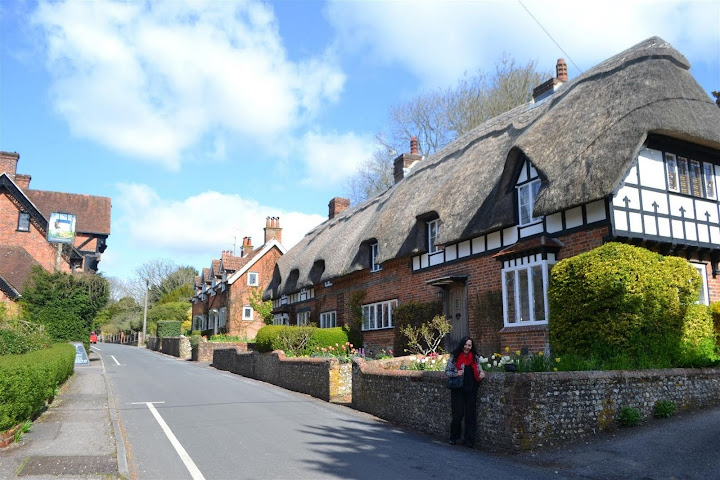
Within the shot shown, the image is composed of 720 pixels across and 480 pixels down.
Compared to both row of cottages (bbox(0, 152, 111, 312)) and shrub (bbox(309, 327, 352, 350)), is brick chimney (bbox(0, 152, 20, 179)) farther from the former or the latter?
shrub (bbox(309, 327, 352, 350))

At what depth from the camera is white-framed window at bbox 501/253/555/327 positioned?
14172mm

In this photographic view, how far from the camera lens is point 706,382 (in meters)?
11.0

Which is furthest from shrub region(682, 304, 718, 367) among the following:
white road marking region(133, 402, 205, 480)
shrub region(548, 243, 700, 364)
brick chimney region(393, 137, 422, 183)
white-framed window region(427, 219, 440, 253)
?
brick chimney region(393, 137, 422, 183)

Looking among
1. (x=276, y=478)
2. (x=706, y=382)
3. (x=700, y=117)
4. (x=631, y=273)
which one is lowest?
(x=276, y=478)

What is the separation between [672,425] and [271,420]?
7522 mm

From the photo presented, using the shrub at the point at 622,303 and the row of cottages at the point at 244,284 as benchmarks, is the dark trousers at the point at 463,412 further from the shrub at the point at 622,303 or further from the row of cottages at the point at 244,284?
the row of cottages at the point at 244,284

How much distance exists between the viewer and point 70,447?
9172 mm

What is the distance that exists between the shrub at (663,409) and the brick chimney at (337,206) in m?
28.0

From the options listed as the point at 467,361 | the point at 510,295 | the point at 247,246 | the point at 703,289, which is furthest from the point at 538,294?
the point at 247,246

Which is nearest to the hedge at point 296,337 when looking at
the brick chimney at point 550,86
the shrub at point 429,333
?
the shrub at point 429,333

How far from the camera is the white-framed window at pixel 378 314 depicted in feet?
71.8

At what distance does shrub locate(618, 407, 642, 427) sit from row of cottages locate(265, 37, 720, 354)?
424 centimetres

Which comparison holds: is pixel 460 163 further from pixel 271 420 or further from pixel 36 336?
pixel 36 336

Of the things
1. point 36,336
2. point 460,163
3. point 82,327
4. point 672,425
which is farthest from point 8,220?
point 672,425
